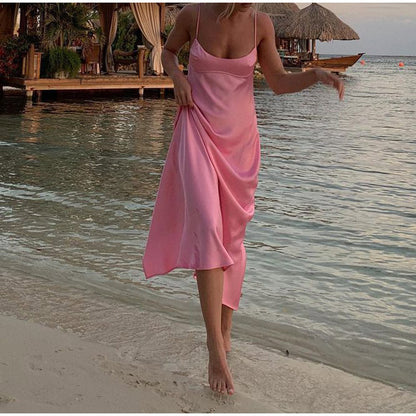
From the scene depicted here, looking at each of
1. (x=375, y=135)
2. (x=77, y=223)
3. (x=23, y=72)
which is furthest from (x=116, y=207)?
(x=23, y=72)

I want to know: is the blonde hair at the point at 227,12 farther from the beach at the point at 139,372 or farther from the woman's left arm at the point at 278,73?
the beach at the point at 139,372

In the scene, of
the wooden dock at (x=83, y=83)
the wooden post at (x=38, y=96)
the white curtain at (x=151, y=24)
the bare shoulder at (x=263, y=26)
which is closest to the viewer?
the bare shoulder at (x=263, y=26)

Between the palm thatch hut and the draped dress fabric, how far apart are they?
154ft

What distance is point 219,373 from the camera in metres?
2.81

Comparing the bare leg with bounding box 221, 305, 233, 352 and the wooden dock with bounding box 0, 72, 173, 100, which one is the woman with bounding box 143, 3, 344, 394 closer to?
the bare leg with bounding box 221, 305, 233, 352

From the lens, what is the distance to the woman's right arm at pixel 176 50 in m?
2.94

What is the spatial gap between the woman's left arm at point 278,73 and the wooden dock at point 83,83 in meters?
15.3

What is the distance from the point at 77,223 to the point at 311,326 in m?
2.76

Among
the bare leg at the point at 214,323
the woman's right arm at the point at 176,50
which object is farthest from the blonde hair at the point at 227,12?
the bare leg at the point at 214,323

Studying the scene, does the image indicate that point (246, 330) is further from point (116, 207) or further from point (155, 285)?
point (116, 207)

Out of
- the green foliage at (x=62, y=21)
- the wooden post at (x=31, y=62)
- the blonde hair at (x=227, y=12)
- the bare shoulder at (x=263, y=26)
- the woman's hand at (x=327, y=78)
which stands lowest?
the woman's hand at (x=327, y=78)

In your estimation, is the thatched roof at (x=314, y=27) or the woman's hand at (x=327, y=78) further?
the thatched roof at (x=314, y=27)

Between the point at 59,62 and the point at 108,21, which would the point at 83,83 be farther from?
the point at 108,21

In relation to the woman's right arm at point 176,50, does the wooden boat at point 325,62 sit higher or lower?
higher
